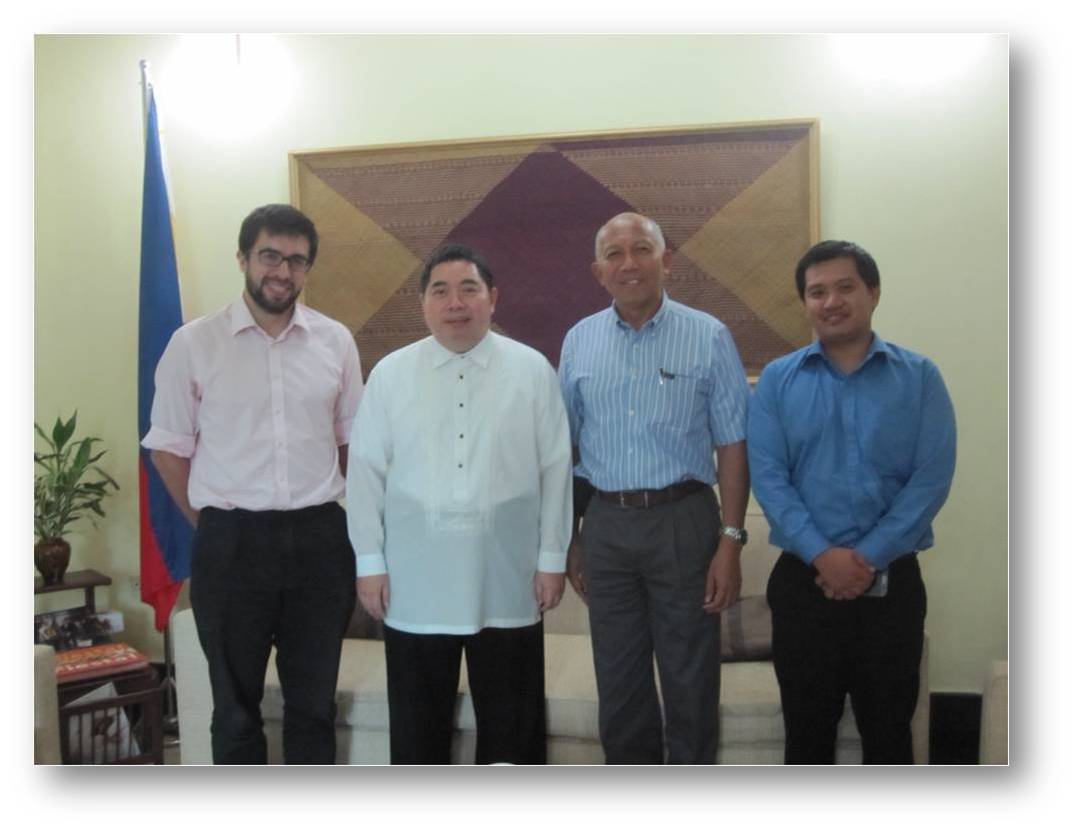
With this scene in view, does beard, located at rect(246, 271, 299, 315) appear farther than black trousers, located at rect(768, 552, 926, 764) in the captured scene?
Yes

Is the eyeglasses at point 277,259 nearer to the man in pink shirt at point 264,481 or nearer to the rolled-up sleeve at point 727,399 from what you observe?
the man in pink shirt at point 264,481

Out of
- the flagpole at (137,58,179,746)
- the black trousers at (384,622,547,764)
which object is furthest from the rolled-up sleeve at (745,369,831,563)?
the flagpole at (137,58,179,746)

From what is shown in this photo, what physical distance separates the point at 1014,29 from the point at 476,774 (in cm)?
189

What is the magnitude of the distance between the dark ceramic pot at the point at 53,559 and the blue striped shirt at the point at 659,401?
1.11 meters

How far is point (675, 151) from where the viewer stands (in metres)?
2.00

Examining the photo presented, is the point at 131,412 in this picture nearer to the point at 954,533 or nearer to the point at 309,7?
the point at 309,7

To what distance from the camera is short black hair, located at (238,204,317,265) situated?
6.59 ft

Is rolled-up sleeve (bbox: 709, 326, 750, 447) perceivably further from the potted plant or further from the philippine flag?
the potted plant

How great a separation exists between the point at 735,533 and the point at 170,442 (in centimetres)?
119

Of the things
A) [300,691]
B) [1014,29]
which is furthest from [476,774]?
[1014,29]

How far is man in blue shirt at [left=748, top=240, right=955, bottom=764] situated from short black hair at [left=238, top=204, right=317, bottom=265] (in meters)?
1.04

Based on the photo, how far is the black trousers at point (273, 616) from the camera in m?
1.93

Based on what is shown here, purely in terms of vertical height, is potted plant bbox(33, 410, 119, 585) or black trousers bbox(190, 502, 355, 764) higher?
potted plant bbox(33, 410, 119, 585)

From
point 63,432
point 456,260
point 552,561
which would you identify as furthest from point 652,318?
point 63,432
